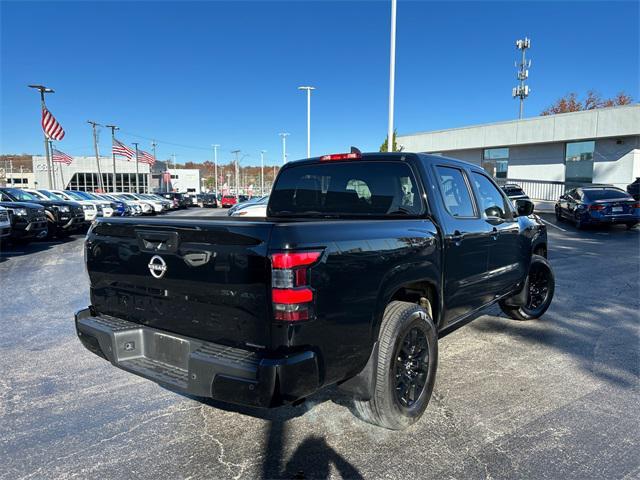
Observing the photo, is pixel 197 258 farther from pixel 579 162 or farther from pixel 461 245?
pixel 579 162

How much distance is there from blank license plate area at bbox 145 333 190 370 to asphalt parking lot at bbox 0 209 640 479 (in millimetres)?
608

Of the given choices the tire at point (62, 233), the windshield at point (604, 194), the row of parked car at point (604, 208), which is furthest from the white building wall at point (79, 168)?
the windshield at point (604, 194)

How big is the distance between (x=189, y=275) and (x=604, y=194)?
16935mm

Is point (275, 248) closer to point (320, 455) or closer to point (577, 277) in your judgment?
point (320, 455)

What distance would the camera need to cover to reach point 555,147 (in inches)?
1107

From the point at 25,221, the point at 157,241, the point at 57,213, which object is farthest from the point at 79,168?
the point at 157,241

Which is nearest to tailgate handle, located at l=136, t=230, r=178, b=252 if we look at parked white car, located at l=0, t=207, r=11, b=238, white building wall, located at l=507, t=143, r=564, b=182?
parked white car, located at l=0, t=207, r=11, b=238

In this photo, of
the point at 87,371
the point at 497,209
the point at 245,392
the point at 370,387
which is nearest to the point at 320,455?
the point at 370,387

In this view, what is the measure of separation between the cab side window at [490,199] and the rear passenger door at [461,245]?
21 centimetres

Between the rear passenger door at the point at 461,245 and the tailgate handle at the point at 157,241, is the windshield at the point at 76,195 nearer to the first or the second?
the tailgate handle at the point at 157,241

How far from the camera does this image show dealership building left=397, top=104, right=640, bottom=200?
2419 cm

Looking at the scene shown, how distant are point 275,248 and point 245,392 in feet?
2.49

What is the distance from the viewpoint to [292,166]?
4438mm

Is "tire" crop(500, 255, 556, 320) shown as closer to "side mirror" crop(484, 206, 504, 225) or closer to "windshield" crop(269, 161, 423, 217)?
"side mirror" crop(484, 206, 504, 225)
